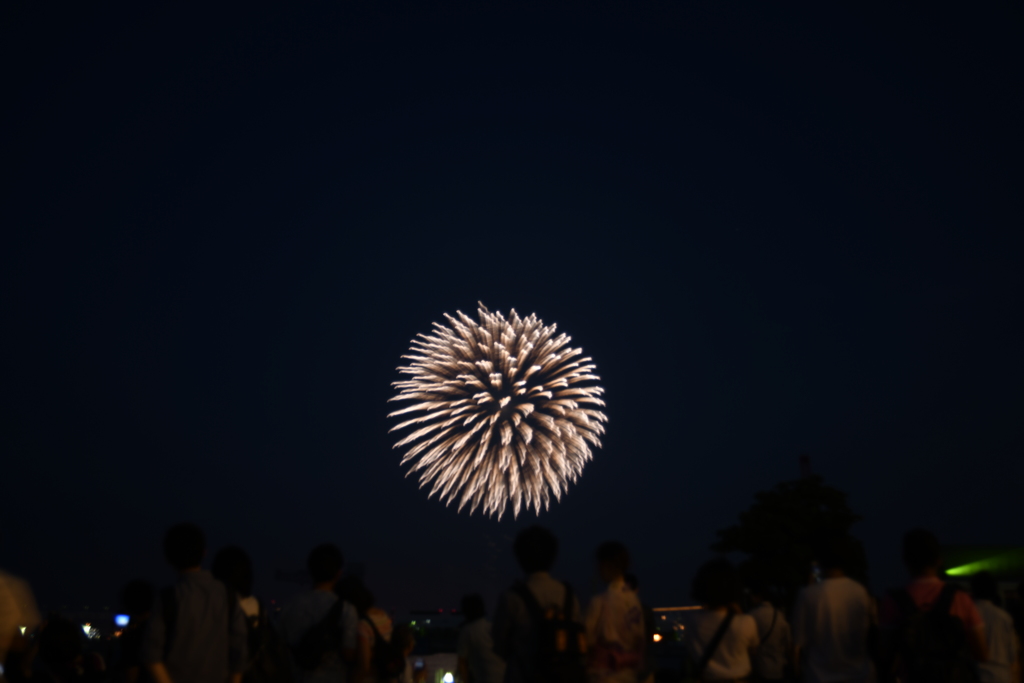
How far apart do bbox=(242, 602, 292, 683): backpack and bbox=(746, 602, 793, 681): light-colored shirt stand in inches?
174

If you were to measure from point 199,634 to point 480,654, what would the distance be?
12.5 ft

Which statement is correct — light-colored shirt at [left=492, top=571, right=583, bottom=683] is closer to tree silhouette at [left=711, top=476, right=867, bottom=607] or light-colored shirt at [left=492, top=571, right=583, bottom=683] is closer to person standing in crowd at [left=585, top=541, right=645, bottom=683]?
person standing in crowd at [left=585, top=541, right=645, bottom=683]

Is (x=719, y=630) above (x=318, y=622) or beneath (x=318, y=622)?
beneath

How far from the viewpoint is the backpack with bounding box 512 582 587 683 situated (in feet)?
18.8

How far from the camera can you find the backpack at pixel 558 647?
18.8 ft

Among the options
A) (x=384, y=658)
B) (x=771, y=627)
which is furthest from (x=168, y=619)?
(x=771, y=627)

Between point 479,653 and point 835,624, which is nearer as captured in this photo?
point 835,624

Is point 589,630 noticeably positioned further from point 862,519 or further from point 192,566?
point 862,519

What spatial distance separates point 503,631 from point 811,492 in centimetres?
4152

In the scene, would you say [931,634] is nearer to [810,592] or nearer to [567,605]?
[810,592]

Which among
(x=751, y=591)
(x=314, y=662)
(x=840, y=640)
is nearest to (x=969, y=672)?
(x=840, y=640)

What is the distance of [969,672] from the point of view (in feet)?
18.9

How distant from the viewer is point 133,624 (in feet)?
21.8

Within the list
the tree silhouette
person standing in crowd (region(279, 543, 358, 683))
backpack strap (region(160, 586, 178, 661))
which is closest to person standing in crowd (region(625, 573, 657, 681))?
person standing in crowd (region(279, 543, 358, 683))
